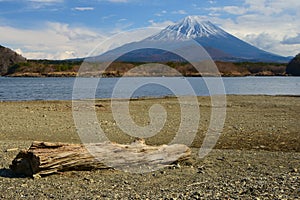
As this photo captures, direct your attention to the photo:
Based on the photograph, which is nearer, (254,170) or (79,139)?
(254,170)

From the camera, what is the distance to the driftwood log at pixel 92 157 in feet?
28.3

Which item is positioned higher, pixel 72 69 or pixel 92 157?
pixel 72 69

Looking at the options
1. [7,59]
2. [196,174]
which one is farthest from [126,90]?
[7,59]

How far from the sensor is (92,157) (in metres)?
9.12

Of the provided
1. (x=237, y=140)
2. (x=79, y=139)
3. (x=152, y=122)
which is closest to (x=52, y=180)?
(x=79, y=139)

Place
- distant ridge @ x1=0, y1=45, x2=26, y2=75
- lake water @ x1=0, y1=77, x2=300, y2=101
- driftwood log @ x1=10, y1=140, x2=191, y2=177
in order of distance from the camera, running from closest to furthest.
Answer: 1. driftwood log @ x1=10, y1=140, x2=191, y2=177
2. lake water @ x1=0, y1=77, x2=300, y2=101
3. distant ridge @ x1=0, y1=45, x2=26, y2=75

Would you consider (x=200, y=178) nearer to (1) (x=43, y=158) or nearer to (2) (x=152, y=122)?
(1) (x=43, y=158)

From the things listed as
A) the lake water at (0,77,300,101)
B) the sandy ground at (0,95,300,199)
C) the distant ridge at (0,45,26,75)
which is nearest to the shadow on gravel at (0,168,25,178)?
the sandy ground at (0,95,300,199)

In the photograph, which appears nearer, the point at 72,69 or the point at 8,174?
the point at 8,174

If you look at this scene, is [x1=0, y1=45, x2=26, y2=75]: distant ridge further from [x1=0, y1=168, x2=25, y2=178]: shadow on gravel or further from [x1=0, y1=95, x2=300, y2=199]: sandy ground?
[x1=0, y1=168, x2=25, y2=178]: shadow on gravel

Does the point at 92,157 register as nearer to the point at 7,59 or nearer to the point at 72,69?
the point at 72,69

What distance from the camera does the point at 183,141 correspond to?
13.9m

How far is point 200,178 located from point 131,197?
1.93m

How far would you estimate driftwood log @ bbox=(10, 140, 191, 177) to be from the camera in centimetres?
864
